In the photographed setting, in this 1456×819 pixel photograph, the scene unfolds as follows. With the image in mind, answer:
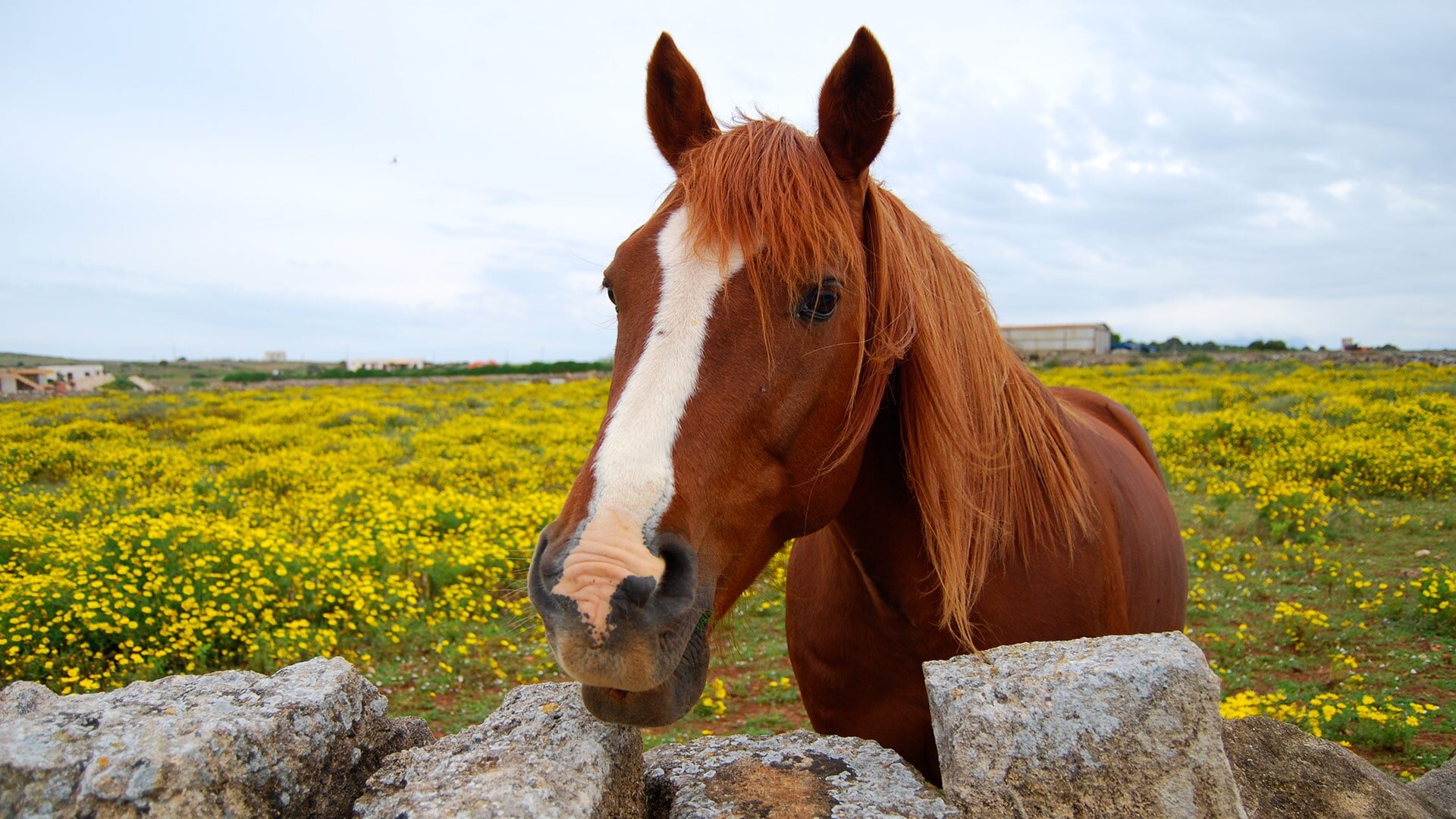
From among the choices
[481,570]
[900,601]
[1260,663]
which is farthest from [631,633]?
[481,570]

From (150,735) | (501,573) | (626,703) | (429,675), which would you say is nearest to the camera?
(626,703)

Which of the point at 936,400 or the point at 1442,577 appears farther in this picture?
the point at 1442,577

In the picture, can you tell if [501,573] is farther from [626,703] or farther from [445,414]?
[445,414]

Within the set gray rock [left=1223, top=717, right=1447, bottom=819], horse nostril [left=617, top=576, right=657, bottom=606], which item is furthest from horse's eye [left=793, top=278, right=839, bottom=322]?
gray rock [left=1223, top=717, right=1447, bottom=819]

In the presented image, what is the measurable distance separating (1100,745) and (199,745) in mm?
1832

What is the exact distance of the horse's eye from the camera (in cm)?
180

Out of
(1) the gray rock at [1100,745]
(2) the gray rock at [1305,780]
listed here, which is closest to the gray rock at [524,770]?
(1) the gray rock at [1100,745]

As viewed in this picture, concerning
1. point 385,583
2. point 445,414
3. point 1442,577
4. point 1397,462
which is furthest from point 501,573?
point 445,414

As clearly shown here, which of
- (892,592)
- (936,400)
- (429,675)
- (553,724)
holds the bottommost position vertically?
(429,675)

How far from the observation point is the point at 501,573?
723 cm

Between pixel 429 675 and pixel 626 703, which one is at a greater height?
pixel 626 703

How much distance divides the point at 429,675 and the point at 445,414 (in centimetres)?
→ 1597

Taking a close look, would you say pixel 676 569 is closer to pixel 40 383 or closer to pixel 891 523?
pixel 891 523

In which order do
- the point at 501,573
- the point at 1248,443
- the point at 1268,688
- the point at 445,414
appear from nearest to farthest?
the point at 1268,688
the point at 501,573
the point at 1248,443
the point at 445,414
